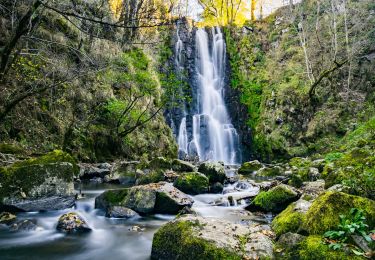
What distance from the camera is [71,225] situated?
6.15 meters

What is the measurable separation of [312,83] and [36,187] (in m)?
21.3

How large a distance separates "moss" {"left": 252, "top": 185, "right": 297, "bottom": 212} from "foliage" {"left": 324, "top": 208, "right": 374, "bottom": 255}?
3.70m

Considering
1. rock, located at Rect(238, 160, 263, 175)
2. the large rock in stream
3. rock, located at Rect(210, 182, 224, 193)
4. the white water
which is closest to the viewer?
the large rock in stream

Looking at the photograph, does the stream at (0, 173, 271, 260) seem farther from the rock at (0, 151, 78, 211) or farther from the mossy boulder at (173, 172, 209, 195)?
the mossy boulder at (173, 172, 209, 195)

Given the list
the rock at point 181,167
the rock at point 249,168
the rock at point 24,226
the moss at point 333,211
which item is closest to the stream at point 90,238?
the rock at point 24,226

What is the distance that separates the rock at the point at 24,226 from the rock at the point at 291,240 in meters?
4.55

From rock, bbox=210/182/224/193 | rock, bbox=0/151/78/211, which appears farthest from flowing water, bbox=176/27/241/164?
rock, bbox=0/151/78/211

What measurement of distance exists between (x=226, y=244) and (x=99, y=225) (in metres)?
3.63

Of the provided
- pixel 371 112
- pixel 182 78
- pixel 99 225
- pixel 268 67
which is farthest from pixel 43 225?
pixel 268 67

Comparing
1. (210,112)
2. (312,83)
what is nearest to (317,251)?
(312,83)

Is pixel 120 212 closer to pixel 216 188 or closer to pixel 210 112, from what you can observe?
pixel 216 188

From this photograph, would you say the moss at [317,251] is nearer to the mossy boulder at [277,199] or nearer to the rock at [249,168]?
the mossy boulder at [277,199]

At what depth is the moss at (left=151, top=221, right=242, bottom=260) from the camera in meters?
3.77

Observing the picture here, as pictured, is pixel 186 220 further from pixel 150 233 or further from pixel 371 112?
pixel 371 112
